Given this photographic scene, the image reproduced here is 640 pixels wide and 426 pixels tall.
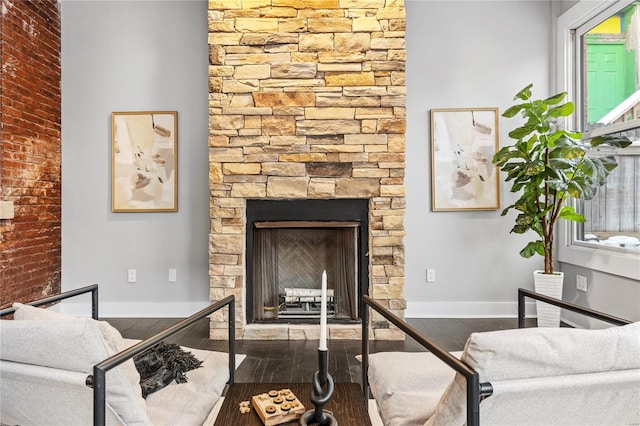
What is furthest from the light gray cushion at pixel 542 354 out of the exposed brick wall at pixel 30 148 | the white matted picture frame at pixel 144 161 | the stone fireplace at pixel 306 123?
the exposed brick wall at pixel 30 148

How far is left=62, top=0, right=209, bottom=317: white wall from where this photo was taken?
3885 mm

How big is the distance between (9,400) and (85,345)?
343mm

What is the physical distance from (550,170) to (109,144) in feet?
12.6

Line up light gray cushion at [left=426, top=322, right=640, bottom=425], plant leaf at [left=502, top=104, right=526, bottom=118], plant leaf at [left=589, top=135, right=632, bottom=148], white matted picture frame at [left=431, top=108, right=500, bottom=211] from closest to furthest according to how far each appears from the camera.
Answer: light gray cushion at [left=426, top=322, right=640, bottom=425] → plant leaf at [left=589, top=135, right=632, bottom=148] → plant leaf at [left=502, top=104, right=526, bottom=118] → white matted picture frame at [left=431, top=108, right=500, bottom=211]

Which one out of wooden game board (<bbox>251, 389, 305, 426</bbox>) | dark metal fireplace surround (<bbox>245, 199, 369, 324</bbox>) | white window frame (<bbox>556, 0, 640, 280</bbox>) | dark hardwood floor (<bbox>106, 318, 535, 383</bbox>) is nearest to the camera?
wooden game board (<bbox>251, 389, 305, 426</bbox>)

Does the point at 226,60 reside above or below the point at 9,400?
above

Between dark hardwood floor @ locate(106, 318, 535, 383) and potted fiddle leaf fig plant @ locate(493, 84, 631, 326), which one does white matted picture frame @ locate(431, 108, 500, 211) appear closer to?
potted fiddle leaf fig plant @ locate(493, 84, 631, 326)

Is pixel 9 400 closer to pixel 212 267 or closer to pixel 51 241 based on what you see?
pixel 212 267

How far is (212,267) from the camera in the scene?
3365 millimetres

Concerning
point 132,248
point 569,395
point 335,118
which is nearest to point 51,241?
point 132,248

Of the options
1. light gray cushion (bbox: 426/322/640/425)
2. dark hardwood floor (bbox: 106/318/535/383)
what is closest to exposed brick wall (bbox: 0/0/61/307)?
dark hardwood floor (bbox: 106/318/535/383)

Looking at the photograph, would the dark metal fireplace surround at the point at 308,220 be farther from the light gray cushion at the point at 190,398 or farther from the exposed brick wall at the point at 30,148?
the exposed brick wall at the point at 30,148

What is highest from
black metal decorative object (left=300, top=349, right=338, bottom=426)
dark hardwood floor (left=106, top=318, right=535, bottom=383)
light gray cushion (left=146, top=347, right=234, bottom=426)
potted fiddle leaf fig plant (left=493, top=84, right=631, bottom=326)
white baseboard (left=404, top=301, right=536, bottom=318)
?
potted fiddle leaf fig plant (left=493, top=84, right=631, bottom=326)

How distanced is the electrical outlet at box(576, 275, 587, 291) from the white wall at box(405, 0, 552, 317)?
36cm
